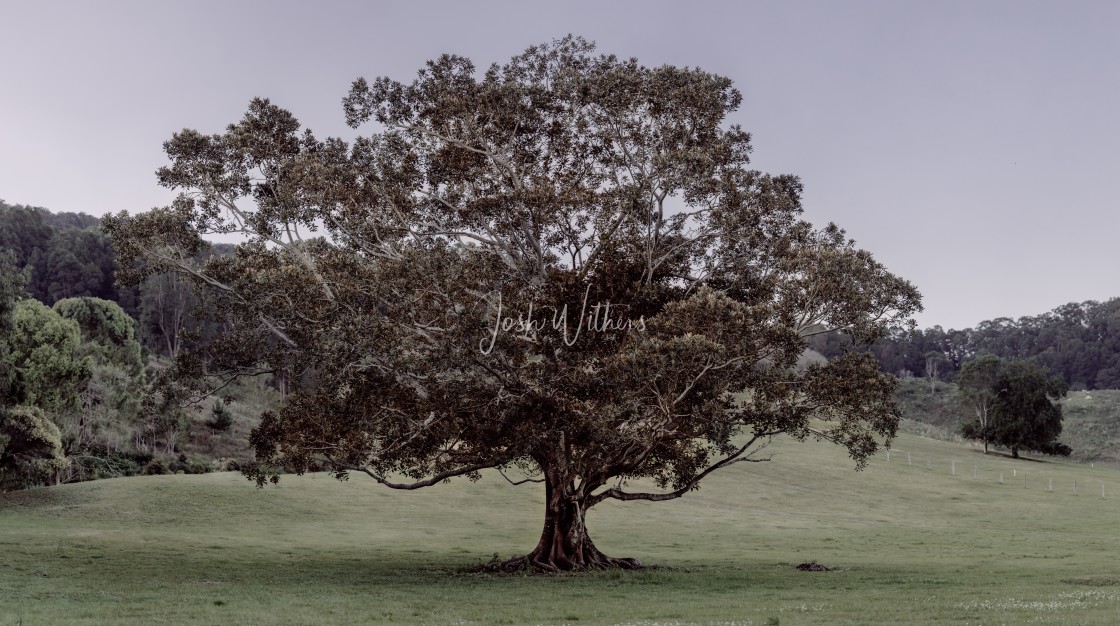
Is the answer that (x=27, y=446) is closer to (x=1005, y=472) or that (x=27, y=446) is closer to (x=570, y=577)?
(x=570, y=577)

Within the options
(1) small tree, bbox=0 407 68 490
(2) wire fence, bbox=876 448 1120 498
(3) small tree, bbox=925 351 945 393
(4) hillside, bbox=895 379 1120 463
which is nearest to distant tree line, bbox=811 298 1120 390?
(3) small tree, bbox=925 351 945 393

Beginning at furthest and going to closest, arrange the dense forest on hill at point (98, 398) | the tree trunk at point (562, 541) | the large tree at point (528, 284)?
the dense forest on hill at point (98, 398) < the tree trunk at point (562, 541) < the large tree at point (528, 284)

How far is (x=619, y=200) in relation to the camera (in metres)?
27.9

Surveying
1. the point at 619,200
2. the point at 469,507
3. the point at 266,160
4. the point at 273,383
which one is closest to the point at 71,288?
the point at 273,383

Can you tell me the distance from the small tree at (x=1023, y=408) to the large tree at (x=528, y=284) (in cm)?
7281

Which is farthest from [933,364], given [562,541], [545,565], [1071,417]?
[545,565]

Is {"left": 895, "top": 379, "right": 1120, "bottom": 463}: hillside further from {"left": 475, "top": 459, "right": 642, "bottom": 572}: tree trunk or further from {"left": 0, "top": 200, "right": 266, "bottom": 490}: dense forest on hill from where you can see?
{"left": 475, "top": 459, "right": 642, "bottom": 572}: tree trunk

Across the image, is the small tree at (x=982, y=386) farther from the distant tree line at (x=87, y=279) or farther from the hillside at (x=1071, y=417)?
the distant tree line at (x=87, y=279)

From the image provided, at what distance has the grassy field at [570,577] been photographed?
21000mm

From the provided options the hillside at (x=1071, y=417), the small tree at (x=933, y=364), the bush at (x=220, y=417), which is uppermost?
the small tree at (x=933, y=364)

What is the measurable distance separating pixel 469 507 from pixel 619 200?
30.1 meters

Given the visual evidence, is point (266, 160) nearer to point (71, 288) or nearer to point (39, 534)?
point (39, 534)

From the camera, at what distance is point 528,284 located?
1121 inches

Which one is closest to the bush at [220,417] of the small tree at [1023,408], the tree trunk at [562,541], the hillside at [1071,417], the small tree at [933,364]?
the tree trunk at [562,541]
